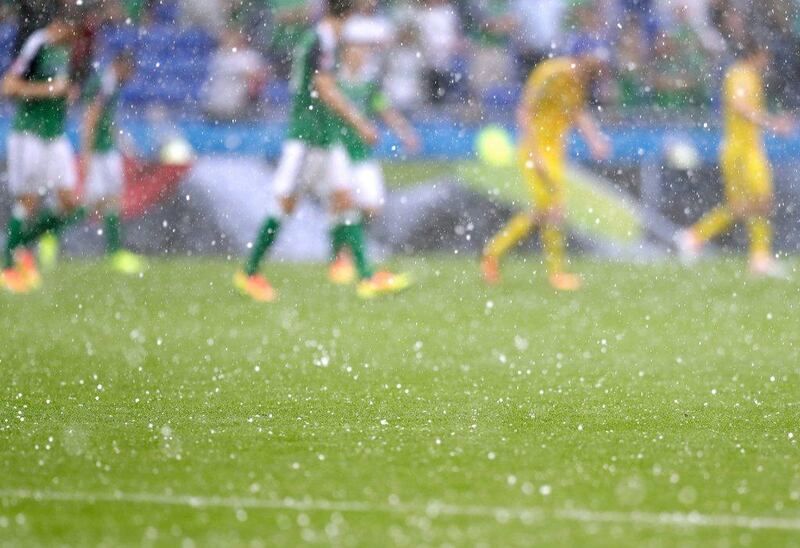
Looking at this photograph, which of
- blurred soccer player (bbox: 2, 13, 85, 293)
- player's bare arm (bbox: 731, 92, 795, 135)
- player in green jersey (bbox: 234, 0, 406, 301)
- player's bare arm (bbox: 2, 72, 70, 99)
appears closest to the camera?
player in green jersey (bbox: 234, 0, 406, 301)

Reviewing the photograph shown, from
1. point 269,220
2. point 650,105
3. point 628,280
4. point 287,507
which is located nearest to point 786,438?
point 287,507

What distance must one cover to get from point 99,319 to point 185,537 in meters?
6.05

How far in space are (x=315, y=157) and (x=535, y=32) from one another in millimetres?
6710

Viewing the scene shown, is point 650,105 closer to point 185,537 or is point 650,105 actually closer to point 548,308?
point 548,308

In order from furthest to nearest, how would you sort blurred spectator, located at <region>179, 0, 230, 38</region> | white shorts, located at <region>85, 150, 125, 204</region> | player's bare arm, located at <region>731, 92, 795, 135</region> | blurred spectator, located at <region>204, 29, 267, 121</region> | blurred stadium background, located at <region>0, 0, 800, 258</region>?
blurred spectator, located at <region>179, 0, 230, 38</region> → blurred spectator, located at <region>204, 29, 267, 121</region> → blurred stadium background, located at <region>0, 0, 800, 258</region> → white shorts, located at <region>85, 150, 125, 204</region> → player's bare arm, located at <region>731, 92, 795, 135</region>

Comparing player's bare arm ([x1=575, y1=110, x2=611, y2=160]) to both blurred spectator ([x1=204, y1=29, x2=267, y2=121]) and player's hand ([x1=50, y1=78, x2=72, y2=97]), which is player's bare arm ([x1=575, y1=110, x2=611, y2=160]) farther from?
blurred spectator ([x1=204, y1=29, x2=267, y2=121])

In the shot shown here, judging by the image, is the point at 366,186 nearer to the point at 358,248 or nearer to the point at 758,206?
the point at 358,248

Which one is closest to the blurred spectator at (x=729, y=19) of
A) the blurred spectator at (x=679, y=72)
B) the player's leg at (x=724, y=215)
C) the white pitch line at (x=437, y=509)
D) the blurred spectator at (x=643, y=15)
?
the blurred spectator at (x=679, y=72)

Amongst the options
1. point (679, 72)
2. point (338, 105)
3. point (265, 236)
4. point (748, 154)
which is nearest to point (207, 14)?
point (679, 72)

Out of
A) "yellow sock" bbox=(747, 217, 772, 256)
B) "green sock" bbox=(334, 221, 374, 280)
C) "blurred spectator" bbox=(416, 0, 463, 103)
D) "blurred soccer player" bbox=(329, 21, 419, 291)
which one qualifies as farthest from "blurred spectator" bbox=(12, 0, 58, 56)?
"yellow sock" bbox=(747, 217, 772, 256)

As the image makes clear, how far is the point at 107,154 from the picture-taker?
43.7 feet

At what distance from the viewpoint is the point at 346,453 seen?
551 centimetres

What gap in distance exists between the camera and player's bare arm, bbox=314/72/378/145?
10477 millimetres

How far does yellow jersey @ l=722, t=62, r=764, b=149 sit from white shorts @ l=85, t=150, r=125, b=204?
5.02 meters
